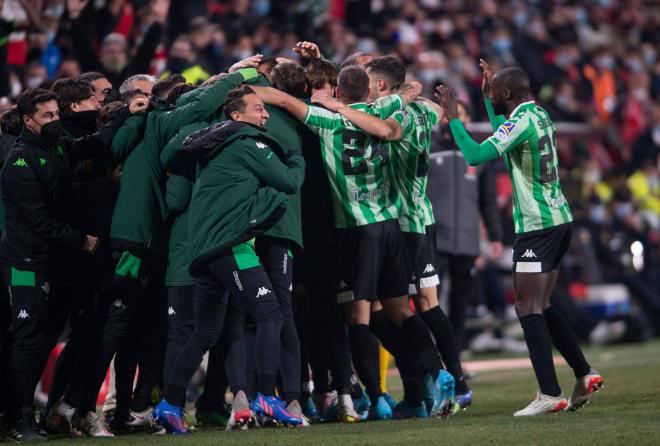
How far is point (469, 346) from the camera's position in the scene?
48.5ft

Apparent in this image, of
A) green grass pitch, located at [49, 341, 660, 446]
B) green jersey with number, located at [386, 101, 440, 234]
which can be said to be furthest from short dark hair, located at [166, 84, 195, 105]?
green grass pitch, located at [49, 341, 660, 446]

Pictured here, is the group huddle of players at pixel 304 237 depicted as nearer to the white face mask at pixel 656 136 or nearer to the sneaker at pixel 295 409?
the sneaker at pixel 295 409

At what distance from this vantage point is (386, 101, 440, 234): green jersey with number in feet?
27.7

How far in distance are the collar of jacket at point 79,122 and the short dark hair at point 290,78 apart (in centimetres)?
123

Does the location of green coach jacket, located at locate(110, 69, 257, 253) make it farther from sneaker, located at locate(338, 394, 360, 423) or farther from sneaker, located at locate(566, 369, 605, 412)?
sneaker, located at locate(566, 369, 605, 412)

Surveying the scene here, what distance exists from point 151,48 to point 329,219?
3.70 metres

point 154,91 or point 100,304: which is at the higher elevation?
point 154,91

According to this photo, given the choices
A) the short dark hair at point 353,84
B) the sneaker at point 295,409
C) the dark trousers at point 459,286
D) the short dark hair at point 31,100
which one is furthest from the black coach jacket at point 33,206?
the dark trousers at point 459,286

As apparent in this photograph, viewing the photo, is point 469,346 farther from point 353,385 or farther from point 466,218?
point 353,385

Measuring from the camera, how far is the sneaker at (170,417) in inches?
287

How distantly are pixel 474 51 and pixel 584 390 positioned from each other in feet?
43.2

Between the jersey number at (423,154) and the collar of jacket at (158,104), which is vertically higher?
the collar of jacket at (158,104)

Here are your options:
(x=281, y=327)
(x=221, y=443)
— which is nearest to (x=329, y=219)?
(x=281, y=327)

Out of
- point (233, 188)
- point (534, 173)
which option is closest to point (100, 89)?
point (233, 188)
